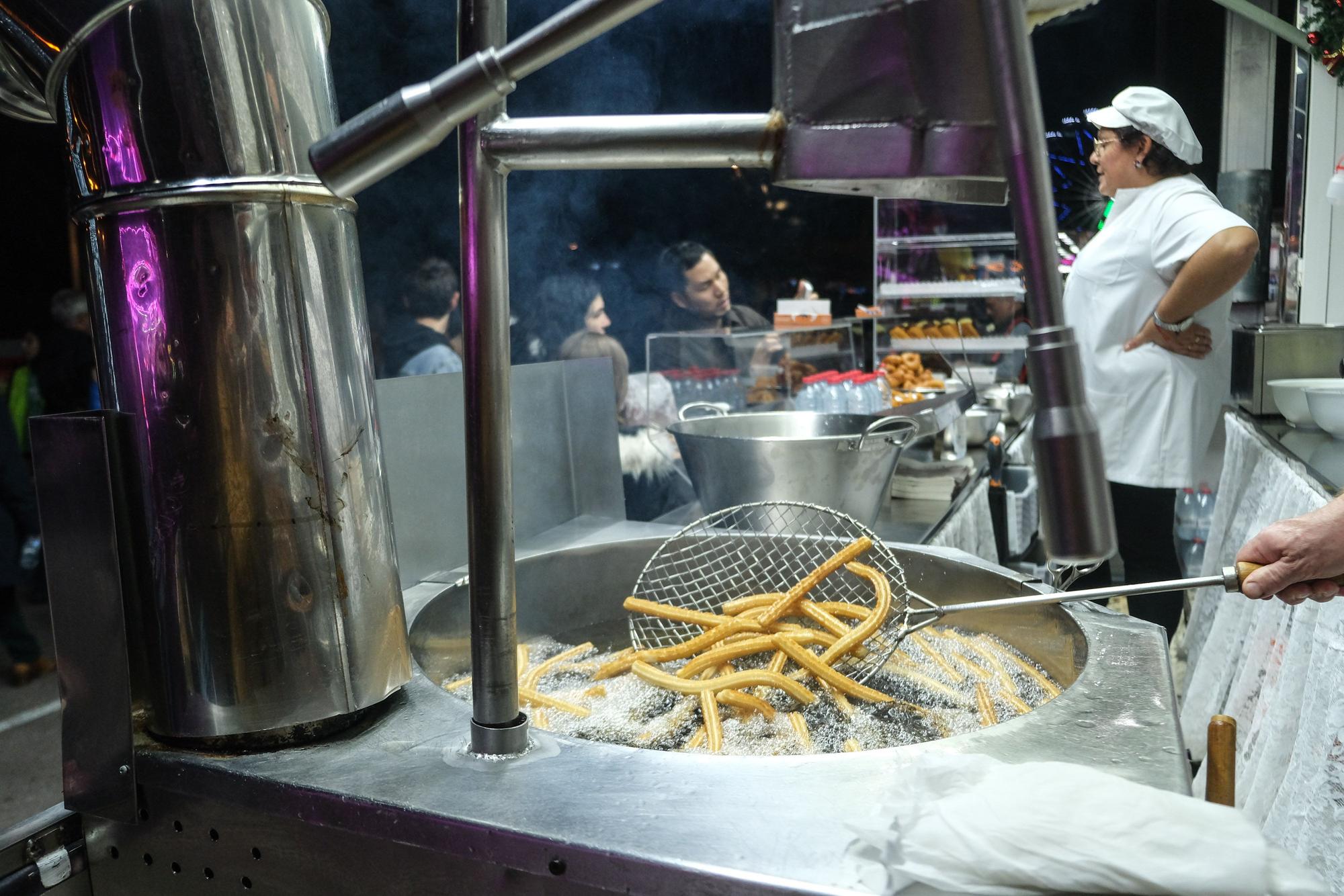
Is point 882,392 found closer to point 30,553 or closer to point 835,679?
point 835,679

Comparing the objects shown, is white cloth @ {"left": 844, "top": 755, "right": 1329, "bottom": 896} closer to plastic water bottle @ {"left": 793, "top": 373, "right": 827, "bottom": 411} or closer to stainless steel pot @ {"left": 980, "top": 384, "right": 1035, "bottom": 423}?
plastic water bottle @ {"left": 793, "top": 373, "right": 827, "bottom": 411}

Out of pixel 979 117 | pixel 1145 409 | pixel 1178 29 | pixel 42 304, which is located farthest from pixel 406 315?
pixel 1178 29

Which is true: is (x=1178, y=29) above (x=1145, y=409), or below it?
above

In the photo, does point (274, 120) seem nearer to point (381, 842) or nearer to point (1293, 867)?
point (381, 842)

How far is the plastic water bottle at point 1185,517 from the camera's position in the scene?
14.6ft

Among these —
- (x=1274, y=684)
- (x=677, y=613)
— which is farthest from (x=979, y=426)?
(x=677, y=613)

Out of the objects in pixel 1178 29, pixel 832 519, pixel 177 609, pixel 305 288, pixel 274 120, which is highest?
pixel 1178 29

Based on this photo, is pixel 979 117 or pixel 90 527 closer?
pixel 979 117

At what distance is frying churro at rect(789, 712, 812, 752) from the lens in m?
0.91

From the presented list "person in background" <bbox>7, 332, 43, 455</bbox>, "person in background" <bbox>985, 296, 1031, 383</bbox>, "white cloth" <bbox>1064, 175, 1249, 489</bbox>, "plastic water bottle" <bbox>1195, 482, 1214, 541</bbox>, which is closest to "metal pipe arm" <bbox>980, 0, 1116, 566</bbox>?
"white cloth" <bbox>1064, 175, 1249, 489</bbox>

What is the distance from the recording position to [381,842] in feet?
2.06

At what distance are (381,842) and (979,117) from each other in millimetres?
591

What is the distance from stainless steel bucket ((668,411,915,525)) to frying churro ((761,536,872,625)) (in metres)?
0.45

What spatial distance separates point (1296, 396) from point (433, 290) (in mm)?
3186
